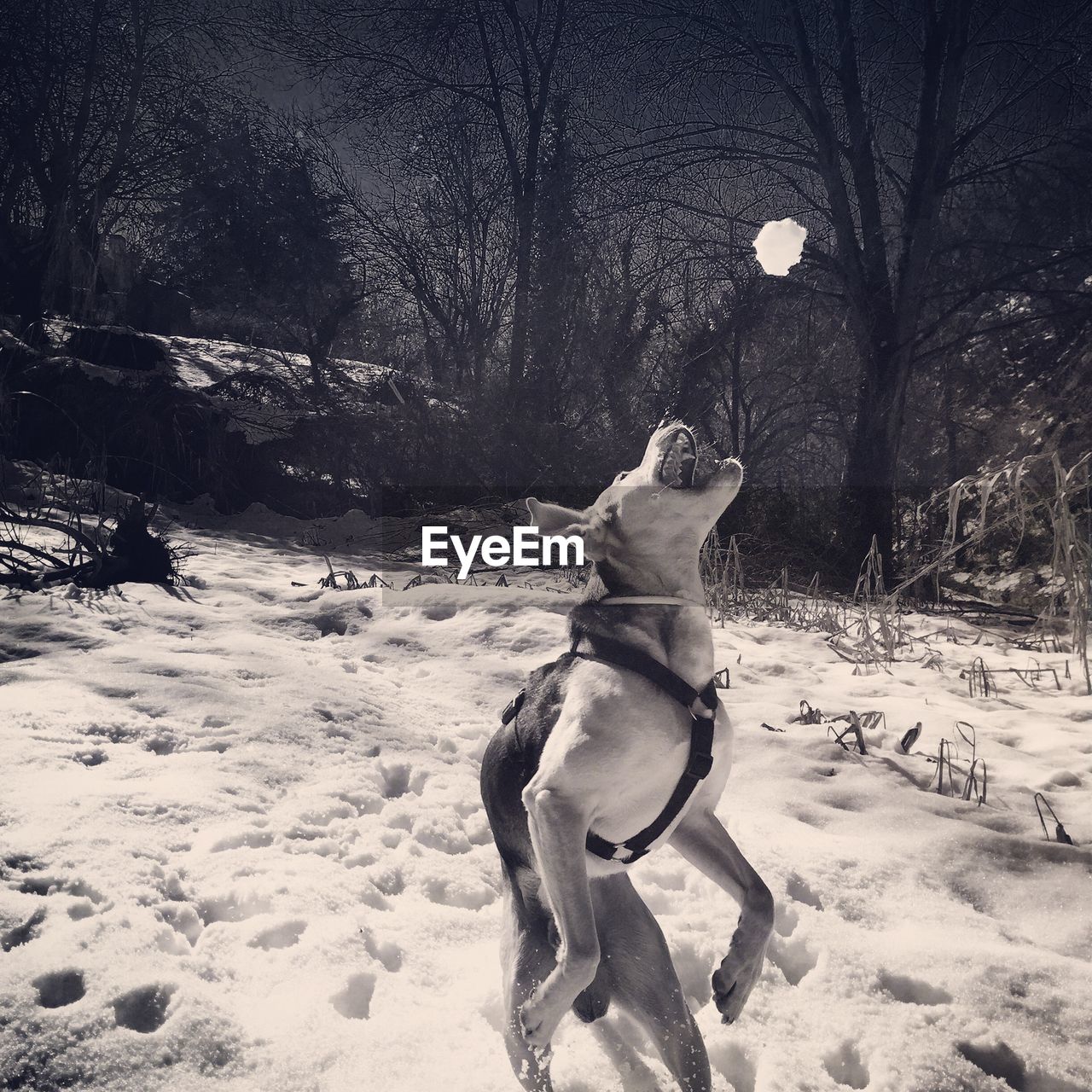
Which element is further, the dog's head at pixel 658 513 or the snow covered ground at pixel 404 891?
the snow covered ground at pixel 404 891

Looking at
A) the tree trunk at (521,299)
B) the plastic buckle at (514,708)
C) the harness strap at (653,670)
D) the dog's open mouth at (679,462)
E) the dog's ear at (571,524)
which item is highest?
the tree trunk at (521,299)

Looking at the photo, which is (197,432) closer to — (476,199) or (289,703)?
(476,199)

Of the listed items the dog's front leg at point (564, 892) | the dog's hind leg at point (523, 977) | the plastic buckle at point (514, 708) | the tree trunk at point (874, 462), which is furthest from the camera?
the tree trunk at point (874, 462)

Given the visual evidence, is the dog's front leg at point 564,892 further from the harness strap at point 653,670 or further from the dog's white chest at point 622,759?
the harness strap at point 653,670

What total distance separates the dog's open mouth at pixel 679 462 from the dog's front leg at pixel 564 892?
1.81 ft

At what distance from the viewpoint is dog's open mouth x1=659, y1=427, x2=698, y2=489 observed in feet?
4.32

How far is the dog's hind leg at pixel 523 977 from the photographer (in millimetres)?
1363

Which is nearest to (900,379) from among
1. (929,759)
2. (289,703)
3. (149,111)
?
(929,759)

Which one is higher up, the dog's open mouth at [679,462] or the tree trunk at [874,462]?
the tree trunk at [874,462]

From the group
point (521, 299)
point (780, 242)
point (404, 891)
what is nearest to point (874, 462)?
point (521, 299)

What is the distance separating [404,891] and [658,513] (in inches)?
49.7

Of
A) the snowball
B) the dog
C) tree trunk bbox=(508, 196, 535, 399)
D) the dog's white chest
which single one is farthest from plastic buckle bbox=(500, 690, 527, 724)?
tree trunk bbox=(508, 196, 535, 399)

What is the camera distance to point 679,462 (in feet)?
4.31

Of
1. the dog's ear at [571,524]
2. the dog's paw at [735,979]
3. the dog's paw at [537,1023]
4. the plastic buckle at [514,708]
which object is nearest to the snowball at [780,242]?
the dog's ear at [571,524]
